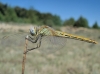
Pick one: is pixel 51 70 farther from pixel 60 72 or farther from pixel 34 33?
pixel 34 33

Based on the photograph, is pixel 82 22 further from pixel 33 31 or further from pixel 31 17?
pixel 33 31

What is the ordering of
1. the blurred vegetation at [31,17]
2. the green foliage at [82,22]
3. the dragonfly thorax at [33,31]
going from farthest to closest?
the green foliage at [82,22]
the blurred vegetation at [31,17]
the dragonfly thorax at [33,31]

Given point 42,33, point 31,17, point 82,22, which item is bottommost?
point 82,22

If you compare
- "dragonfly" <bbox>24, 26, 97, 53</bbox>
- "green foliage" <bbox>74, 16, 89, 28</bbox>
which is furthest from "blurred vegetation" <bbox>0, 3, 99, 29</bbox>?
"dragonfly" <bbox>24, 26, 97, 53</bbox>

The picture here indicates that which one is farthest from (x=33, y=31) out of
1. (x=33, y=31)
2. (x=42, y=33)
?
(x=42, y=33)

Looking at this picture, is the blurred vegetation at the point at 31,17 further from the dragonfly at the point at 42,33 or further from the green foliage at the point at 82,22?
the dragonfly at the point at 42,33

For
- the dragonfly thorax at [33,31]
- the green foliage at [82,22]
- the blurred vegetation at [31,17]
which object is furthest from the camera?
the green foliage at [82,22]

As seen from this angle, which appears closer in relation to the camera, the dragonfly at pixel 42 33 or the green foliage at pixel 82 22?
the dragonfly at pixel 42 33

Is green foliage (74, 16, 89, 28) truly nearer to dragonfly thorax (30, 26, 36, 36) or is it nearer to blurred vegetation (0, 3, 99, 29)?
blurred vegetation (0, 3, 99, 29)

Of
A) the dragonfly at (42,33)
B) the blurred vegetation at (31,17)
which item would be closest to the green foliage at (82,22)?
the blurred vegetation at (31,17)
